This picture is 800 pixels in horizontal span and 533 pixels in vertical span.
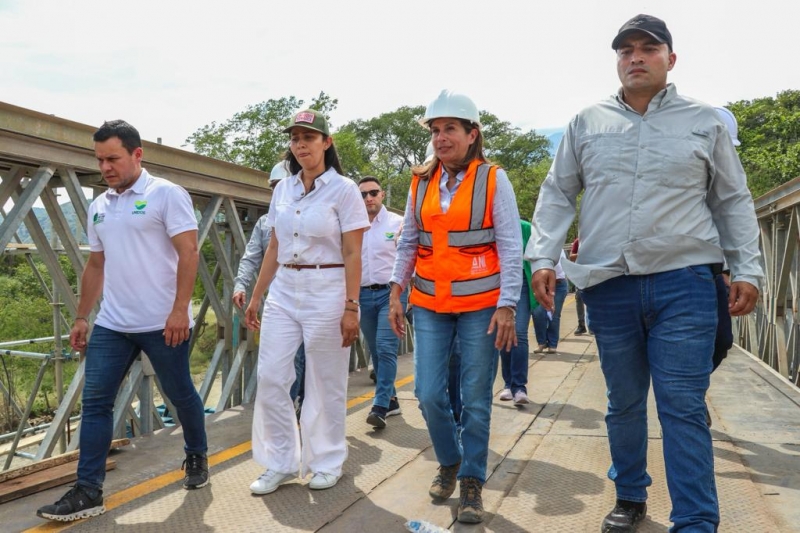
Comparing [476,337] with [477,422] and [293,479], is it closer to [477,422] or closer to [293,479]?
[477,422]

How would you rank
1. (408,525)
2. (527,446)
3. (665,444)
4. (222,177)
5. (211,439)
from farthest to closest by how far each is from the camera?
(222,177)
(211,439)
(527,446)
(408,525)
(665,444)

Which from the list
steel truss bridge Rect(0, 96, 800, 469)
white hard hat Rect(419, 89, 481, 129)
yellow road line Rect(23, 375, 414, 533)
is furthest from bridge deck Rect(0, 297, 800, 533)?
white hard hat Rect(419, 89, 481, 129)

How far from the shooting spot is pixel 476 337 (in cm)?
354

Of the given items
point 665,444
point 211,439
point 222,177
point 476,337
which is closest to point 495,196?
point 476,337

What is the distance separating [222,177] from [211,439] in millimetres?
2228

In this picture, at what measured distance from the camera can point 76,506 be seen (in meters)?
3.56

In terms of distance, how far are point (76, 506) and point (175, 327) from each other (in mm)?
921

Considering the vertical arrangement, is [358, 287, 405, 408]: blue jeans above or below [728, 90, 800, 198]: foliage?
below

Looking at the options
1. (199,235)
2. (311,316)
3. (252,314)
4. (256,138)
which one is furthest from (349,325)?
(256,138)

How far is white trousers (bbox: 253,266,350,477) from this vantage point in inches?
161

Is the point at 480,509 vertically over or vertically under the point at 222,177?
under

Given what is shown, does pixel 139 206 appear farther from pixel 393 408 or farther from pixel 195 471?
pixel 393 408

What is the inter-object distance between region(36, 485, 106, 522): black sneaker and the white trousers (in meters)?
0.82

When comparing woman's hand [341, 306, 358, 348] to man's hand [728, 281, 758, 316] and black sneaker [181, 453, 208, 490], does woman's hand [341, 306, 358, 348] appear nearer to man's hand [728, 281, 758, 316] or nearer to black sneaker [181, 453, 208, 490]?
black sneaker [181, 453, 208, 490]
